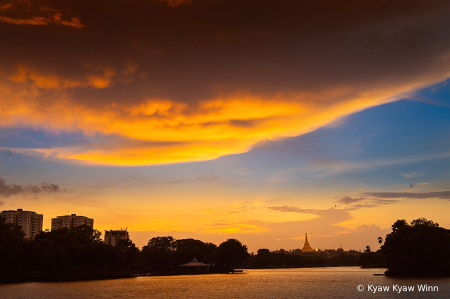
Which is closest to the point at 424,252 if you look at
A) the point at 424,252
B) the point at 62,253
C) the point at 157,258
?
the point at 424,252

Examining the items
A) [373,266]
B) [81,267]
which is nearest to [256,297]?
[81,267]

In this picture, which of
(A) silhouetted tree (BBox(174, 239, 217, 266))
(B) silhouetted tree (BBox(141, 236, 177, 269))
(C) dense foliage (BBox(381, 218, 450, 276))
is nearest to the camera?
(C) dense foliage (BBox(381, 218, 450, 276))

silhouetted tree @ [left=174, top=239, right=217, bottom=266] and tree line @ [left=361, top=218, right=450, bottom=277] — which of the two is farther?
silhouetted tree @ [left=174, top=239, right=217, bottom=266]

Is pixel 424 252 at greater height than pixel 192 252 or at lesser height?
greater

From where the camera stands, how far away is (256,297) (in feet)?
192

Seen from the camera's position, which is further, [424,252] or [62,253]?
[62,253]

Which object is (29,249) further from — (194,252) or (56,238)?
(194,252)

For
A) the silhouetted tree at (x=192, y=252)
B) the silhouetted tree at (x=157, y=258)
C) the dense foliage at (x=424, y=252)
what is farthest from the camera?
the silhouetted tree at (x=192, y=252)

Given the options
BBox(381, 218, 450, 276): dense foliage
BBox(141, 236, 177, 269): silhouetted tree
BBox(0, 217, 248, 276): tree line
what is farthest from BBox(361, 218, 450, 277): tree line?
BBox(141, 236, 177, 269): silhouetted tree

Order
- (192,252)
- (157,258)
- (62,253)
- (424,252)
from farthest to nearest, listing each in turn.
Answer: (192,252)
(157,258)
(62,253)
(424,252)

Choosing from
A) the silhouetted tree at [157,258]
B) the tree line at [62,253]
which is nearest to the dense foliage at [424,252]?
the tree line at [62,253]

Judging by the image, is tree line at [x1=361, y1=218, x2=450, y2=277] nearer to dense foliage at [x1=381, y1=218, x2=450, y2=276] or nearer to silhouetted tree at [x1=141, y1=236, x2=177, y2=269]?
dense foliage at [x1=381, y1=218, x2=450, y2=276]

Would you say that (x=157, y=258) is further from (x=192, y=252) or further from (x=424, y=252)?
(x=424, y=252)

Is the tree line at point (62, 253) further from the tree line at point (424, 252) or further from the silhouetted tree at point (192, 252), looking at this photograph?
the tree line at point (424, 252)
